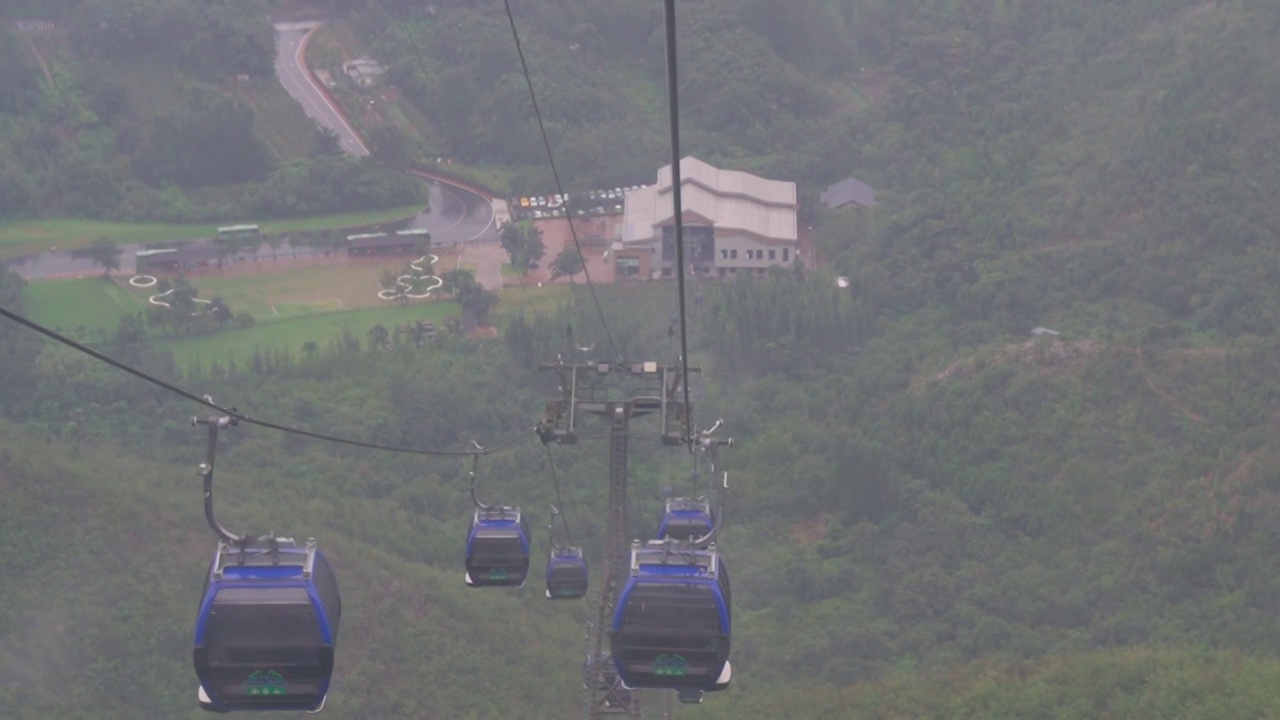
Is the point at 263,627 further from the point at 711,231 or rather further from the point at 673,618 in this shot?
the point at 711,231

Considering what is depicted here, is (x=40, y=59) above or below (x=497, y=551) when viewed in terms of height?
above

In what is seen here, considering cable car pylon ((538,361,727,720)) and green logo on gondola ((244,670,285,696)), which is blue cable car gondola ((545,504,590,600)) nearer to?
cable car pylon ((538,361,727,720))

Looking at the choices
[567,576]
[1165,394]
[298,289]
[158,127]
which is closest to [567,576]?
[567,576]

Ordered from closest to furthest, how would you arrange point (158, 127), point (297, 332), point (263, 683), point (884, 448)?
point (263, 683)
point (884, 448)
point (297, 332)
point (158, 127)

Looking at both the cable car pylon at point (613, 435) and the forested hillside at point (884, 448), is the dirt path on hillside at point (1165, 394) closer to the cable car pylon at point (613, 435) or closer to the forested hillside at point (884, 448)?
the forested hillside at point (884, 448)

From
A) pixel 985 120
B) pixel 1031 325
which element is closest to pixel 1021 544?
pixel 1031 325

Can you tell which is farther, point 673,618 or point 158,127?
point 158,127

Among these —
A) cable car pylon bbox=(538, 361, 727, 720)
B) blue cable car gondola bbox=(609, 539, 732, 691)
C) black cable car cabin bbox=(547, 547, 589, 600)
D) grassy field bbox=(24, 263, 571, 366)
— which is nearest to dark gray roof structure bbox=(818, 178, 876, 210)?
→ grassy field bbox=(24, 263, 571, 366)
